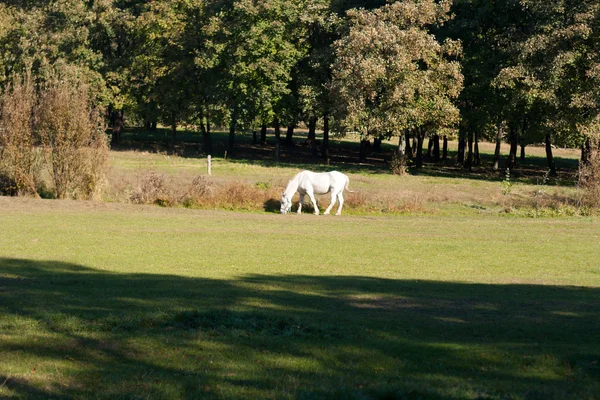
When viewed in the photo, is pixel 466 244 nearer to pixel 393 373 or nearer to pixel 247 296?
pixel 247 296

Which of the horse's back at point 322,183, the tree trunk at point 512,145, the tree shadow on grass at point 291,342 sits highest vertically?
the tree trunk at point 512,145

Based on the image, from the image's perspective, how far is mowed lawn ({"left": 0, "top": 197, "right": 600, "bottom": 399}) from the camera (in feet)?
28.9

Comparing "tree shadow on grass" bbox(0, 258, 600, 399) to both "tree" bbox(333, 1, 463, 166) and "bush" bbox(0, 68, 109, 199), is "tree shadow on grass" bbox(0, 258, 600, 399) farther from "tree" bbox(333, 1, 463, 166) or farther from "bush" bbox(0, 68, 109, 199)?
"tree" bbox(333, 1, 463, 166)

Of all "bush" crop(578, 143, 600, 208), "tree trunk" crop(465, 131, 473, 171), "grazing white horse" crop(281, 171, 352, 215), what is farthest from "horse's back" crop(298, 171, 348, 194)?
"tree trunk" crop(465, 131, 473, 171)

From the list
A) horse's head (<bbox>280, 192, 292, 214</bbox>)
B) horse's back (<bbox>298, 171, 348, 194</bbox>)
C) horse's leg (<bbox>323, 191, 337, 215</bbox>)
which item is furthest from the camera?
horse's back (<bbox>298, 171, 348, 194</bbox>)

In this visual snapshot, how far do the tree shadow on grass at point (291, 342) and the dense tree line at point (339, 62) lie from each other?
125 feet

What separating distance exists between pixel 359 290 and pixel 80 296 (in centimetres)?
587

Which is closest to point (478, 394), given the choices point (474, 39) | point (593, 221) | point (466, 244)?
point (466, 244)

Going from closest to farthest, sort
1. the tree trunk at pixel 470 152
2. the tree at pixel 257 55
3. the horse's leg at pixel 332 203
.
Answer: the horse's leg at pixel 332 203 → the tree at pixel 257 55 → the tree trunk at pixel 470 152

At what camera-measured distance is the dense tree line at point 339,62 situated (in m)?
52.2

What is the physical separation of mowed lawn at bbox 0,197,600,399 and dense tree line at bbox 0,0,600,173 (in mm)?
27074

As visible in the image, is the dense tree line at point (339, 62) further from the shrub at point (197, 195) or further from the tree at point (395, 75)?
the shrub at point (197, 195)

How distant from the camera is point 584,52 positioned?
5203 centimetres

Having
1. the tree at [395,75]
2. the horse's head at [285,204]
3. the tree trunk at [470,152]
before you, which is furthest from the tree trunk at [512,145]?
the horse's head at [285,204]
